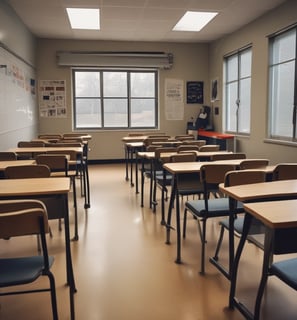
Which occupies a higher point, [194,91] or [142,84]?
[142,84]

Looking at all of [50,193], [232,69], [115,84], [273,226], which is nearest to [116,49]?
[115,84]

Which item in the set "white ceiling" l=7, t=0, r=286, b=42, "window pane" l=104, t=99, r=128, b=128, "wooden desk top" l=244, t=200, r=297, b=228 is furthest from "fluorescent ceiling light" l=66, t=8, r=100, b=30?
"wooden desk top" l=244, t=200, r=297, b=228

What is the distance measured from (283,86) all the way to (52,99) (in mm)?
4992

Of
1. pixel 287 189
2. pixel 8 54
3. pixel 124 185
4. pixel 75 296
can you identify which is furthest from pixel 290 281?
pixel 8 54

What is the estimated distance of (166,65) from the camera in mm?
8328

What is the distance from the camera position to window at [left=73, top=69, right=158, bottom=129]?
832cm

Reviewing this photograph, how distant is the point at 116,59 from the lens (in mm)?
8078

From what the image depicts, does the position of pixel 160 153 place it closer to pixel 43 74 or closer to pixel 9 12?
pixel 9 12

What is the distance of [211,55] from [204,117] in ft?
4.92

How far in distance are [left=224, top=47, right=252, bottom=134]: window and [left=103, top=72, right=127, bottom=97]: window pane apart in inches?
94.9

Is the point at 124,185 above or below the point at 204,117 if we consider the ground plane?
below

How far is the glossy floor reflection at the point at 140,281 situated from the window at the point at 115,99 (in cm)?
492

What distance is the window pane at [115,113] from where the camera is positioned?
8492 millimetres

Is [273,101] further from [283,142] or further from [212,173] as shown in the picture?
[212,173]
